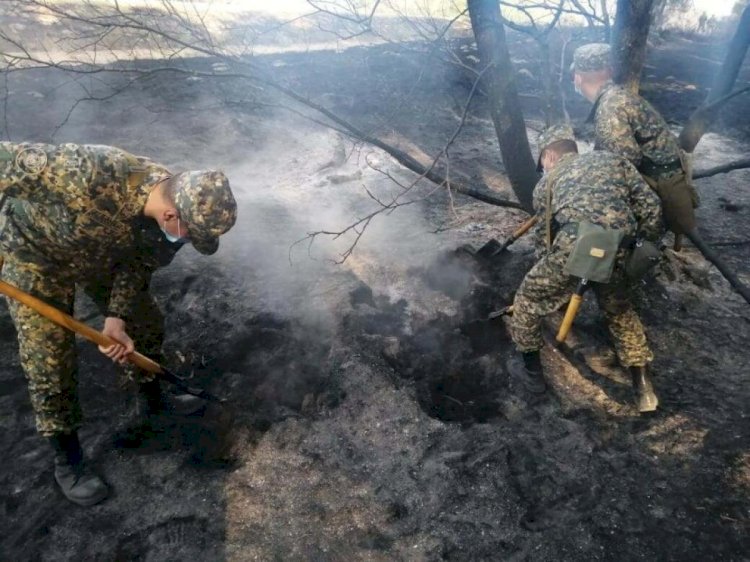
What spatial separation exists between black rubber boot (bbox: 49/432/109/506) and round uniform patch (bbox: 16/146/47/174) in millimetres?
1362

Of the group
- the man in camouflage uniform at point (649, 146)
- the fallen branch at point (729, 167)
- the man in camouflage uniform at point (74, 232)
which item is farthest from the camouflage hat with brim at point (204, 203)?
the fallen branch at point (729, 167)

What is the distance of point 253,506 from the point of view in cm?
254

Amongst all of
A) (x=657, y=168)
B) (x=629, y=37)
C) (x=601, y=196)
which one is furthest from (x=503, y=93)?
(x=601, y=196)

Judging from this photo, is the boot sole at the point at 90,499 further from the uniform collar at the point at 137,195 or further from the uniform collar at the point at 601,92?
the uniform collar at the point at 601,92

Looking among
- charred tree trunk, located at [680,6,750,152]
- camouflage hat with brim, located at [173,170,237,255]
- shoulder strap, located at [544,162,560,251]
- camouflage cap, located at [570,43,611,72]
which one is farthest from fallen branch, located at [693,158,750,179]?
camouflage hat with brim, located at [173,170,237,255]

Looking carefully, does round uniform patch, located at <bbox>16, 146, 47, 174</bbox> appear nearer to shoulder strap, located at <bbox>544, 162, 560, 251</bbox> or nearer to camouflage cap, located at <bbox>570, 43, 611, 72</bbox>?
shoulder strap, located at <bbox>544, 162, 560, 251</bbox>

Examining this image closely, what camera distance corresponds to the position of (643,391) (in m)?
3.08

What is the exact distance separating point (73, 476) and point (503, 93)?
14.1 ft

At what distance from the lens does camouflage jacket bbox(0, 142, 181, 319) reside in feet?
7.12

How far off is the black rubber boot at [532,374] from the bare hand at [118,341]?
246 centimetres

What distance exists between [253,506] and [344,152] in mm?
4847

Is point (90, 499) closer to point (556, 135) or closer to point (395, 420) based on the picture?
point (395, 420)

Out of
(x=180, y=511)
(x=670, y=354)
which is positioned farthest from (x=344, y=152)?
(x=180, y=511)

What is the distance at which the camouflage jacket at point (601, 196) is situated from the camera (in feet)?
9.14
